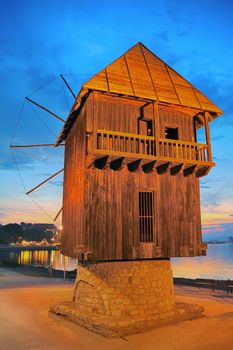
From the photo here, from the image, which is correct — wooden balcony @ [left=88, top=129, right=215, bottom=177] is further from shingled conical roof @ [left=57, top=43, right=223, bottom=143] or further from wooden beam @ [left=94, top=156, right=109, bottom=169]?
shingled conical roof @ [left=57, top=43, right=223, bottom=143]

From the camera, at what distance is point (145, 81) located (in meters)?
15.9

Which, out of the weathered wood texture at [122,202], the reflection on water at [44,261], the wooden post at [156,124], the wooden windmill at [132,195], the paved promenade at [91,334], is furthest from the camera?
the reflection on water at [44,261]

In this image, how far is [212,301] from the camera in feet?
66.7

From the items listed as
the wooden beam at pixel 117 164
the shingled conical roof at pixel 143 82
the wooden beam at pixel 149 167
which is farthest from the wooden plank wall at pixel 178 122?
the wooden beam at pixel 117 164

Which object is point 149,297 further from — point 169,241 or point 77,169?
point 77,169

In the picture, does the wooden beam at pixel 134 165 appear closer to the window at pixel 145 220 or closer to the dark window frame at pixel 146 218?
the dark window frame at pixel 146 218

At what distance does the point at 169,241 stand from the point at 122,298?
12.0ft

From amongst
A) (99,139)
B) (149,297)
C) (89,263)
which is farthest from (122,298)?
(99,139)

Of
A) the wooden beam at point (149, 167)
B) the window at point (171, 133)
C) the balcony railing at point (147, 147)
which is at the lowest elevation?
the wooden beam at point (149, 167)

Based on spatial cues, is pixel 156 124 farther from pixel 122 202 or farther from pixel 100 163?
pixel 122 202

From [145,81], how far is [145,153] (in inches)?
169

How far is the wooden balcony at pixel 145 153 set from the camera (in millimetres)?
13634

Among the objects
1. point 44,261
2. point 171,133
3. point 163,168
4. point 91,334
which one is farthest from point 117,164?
point 44,261


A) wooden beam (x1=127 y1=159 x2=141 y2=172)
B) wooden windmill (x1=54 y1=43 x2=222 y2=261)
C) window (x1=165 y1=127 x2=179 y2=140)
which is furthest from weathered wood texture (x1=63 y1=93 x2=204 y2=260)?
window (x1=165 y1=127 x2=179 y2=140)
